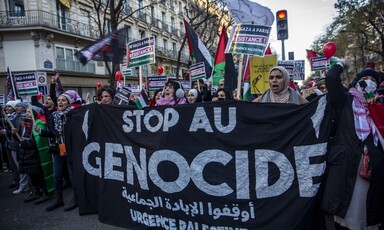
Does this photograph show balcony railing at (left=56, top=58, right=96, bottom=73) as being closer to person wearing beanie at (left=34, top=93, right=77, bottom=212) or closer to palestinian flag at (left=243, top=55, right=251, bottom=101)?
person wearing beanie at (left=34, top=93, right=77, bottom=212)

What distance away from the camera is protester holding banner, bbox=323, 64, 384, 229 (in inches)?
105

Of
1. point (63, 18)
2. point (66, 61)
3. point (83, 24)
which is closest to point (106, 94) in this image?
point (66, 61)

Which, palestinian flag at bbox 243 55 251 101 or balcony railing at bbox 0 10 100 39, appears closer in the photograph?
palestinian flag at bbox 243 55 251 101

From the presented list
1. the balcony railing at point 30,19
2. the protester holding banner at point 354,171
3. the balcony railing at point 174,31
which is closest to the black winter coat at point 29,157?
the protester holding banner at point 354,171

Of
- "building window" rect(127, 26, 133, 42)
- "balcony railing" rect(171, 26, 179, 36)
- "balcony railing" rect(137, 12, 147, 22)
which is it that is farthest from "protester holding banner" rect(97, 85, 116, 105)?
"balcony railing" rect(171, 26, 179, 36)

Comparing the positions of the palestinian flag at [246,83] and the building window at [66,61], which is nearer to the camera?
the palestinian flag at [246,83]

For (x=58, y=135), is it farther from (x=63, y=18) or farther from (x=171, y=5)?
(x=171, y=5)

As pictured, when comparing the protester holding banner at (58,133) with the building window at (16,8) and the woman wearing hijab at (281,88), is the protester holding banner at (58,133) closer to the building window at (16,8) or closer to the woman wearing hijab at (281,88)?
the woman wearing hijab at (281,88)

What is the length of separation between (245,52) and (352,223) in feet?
8.27

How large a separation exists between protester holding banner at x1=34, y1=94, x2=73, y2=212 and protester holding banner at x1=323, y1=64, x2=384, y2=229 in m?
4.07

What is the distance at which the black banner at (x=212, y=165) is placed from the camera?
2.83 meters

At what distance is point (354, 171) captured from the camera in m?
2.68

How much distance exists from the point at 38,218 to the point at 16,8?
910 inches

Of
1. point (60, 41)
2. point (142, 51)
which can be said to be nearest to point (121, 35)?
point (142, 51)
